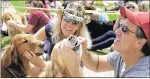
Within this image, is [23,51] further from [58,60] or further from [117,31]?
[117,31]

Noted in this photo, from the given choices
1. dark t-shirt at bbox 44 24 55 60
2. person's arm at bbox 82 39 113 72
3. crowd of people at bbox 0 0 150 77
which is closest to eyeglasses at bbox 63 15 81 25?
crowd of people at bbox 0 0 150 77

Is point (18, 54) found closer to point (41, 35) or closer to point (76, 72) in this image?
point (41, 35)

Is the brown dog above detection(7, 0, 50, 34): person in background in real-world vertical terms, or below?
below

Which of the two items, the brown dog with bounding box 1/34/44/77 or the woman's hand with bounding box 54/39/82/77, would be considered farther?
the brown dog with bounding box 1/34/44/77

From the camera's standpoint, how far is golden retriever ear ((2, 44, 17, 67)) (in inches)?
47.6

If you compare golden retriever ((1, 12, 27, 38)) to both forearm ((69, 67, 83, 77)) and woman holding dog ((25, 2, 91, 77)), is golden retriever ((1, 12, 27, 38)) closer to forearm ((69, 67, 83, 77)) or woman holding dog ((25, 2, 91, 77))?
woman holding dog ((25, 2, 91, 77))

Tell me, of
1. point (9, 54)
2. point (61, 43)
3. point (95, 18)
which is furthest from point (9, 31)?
point (95, 18)

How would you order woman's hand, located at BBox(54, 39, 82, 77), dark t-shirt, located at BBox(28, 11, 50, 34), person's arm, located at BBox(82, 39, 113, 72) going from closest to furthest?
woman's hand, located at BBox(54, 39, 82, 77)
dark t-shirt, located at BBox(28, 11, 50, 34)
person's arm, located at BBox(82, 39, 113, 72)

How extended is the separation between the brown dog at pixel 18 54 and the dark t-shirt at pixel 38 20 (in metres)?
0.08

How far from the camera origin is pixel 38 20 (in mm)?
1267

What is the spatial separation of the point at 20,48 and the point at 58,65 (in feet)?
0.52

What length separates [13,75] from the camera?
48.8 inches

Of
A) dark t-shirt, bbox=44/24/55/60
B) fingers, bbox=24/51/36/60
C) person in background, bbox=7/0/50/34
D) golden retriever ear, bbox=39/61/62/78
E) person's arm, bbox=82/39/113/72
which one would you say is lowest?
person's arm, bbox=82/39/113/72

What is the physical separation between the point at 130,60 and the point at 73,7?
0.26 metres
